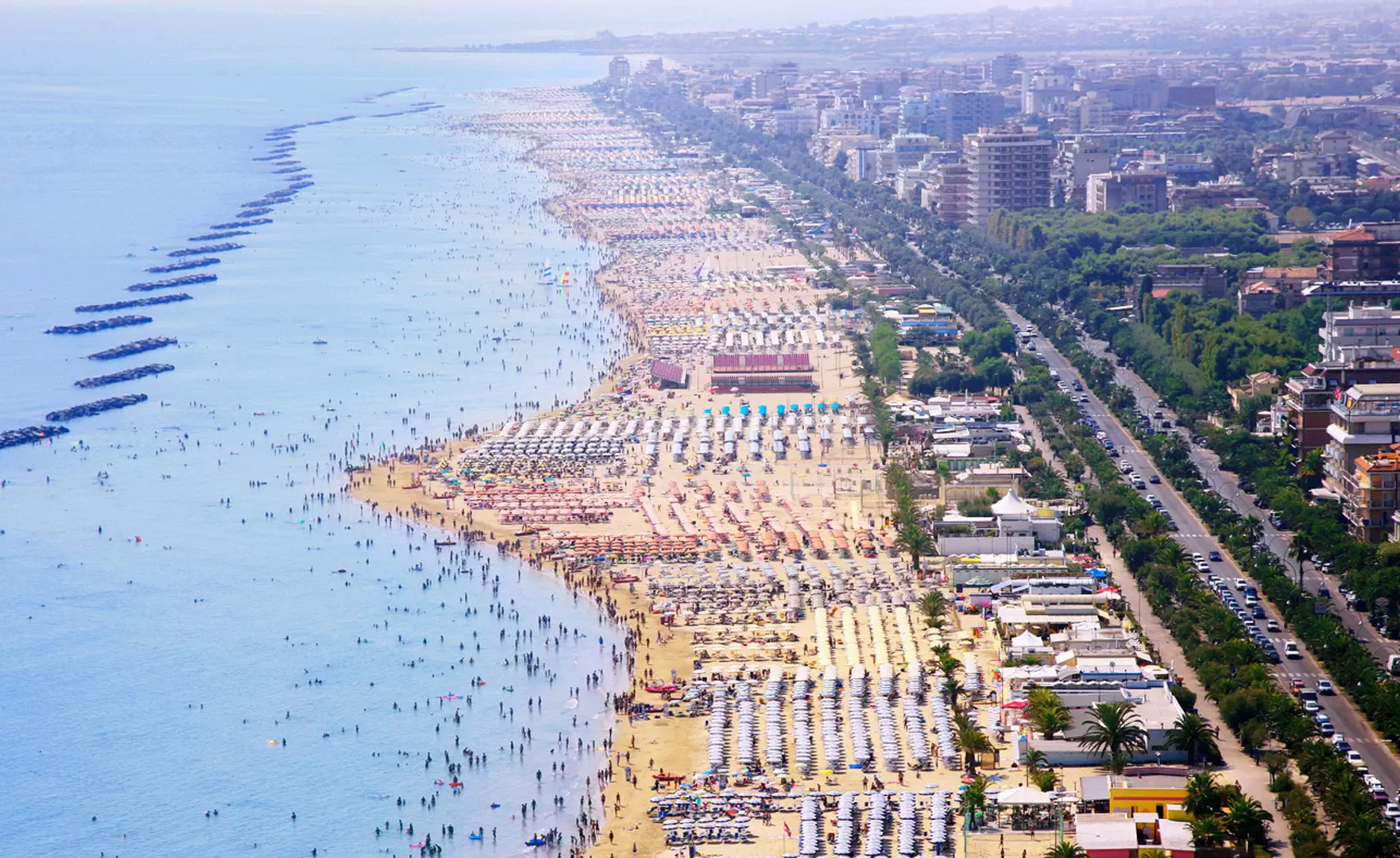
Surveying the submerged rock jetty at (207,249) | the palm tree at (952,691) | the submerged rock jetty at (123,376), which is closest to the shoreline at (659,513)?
the palm tree at (952,691)

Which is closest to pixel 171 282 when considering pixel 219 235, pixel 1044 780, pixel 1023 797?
pixel 219 235

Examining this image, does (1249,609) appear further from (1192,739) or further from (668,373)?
(668,373)

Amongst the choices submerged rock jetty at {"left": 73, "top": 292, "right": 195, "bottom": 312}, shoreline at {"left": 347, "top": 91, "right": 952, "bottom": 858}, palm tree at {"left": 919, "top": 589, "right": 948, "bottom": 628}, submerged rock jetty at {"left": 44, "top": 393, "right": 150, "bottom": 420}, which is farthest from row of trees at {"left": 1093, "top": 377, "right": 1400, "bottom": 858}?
submerged rock jetty at {"left": 73, "top": 292, "right": 195, "bottom": 312}

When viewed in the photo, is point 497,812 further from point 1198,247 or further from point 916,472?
point 1198,247

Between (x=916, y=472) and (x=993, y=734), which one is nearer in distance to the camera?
(x=993, y=734)

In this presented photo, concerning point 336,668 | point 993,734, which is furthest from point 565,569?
point 993,734

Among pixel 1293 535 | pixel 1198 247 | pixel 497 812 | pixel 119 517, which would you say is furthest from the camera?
pixel 1198 247

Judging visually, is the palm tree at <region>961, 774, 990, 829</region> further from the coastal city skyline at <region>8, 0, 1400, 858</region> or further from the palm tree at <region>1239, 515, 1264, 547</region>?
the palm tree at <region>1239, 515, 1264, 547</region>
